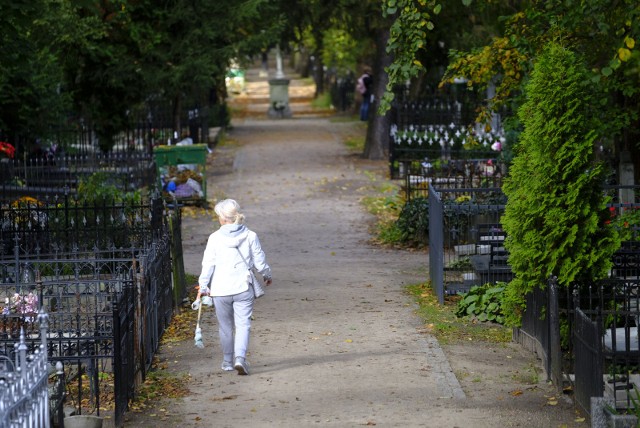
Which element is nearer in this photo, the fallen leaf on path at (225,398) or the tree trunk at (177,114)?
the fallen leaf on path at (225,398)

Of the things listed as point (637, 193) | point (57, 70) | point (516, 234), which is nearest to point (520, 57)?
point (637, 193)

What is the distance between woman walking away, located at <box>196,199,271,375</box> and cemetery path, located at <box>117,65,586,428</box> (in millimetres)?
302

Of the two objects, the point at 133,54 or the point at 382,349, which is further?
the point at 133,54

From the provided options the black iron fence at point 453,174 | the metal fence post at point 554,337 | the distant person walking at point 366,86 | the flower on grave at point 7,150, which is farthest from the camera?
the distant person walking at point 366,86

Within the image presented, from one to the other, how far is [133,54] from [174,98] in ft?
4.80

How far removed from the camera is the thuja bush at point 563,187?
10523 millimetres

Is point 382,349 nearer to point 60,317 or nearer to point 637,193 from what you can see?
point 60,317

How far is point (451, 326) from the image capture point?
1291 centimetres

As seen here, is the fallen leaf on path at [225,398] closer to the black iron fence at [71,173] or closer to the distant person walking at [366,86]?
the black iron fence at [71,173]

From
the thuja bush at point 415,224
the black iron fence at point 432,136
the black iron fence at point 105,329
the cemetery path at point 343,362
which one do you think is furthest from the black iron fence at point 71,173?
the black iron fence at point 105,329

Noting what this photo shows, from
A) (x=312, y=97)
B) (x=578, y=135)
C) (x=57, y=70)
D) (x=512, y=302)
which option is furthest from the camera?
(x=312, y=97)

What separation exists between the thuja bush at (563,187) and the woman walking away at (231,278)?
8.31 ft

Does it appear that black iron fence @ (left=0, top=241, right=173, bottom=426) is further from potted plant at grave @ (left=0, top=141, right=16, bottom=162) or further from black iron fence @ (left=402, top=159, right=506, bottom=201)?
potted plant at grave @ (left=0, top=141, right=16, bottom=162)

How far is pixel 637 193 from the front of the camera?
1744 cm
